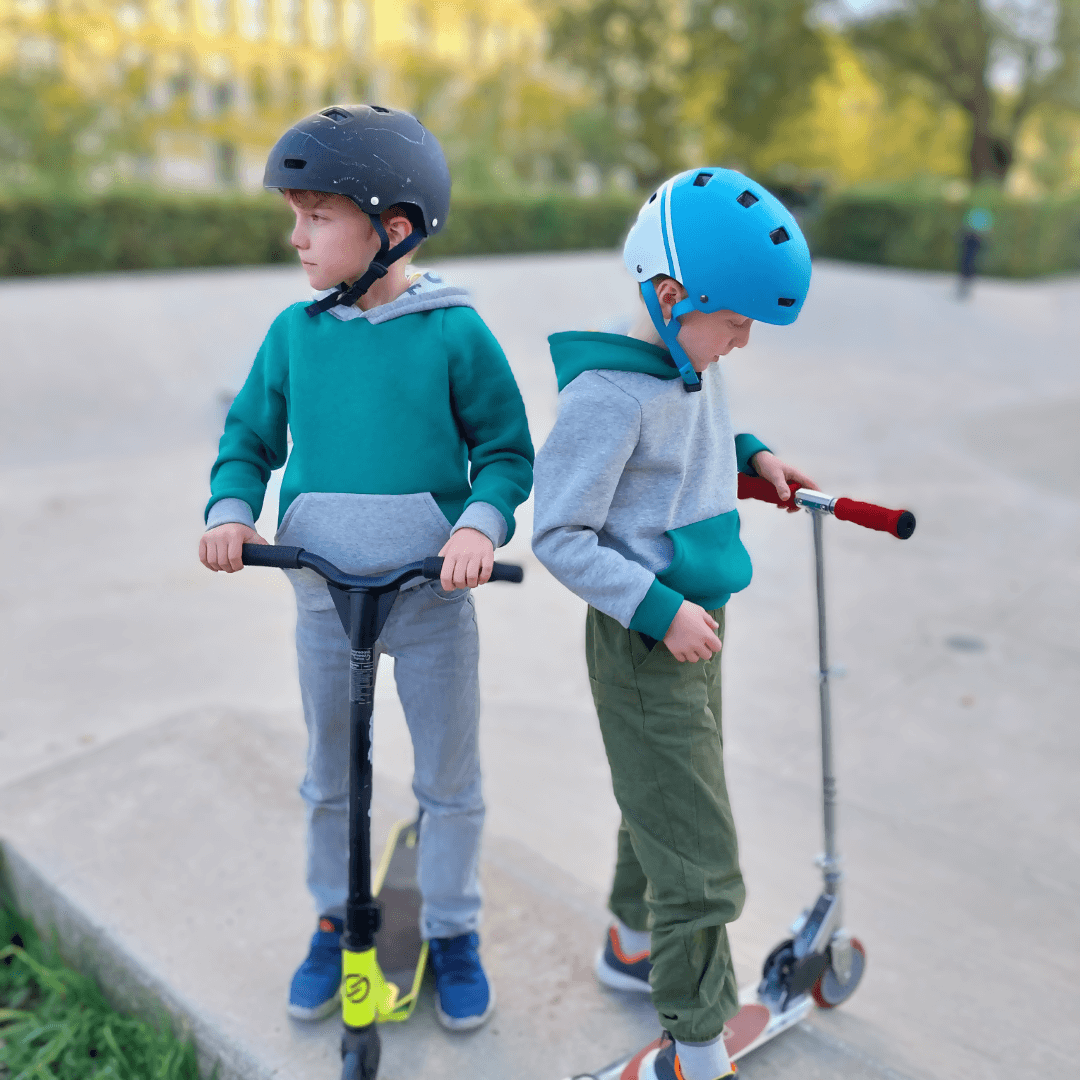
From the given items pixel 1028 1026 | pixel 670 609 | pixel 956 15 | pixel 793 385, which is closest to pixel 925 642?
pixel 1028 1026

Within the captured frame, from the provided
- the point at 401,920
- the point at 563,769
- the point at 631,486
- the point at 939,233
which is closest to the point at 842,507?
the point at 631,486

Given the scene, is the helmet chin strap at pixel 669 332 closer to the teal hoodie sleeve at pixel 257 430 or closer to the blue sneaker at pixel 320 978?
the teal hoodie sleeve at pixel 257 430

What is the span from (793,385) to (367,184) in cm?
970

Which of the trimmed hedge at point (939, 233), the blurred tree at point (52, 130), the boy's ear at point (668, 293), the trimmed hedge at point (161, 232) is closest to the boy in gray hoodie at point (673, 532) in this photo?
the boy's ear at point (668, 293)

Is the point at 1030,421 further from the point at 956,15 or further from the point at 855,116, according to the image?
the point at 855,116

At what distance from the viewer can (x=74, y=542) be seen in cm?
609

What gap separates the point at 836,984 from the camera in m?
2.47

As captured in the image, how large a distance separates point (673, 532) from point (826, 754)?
2.19 feet

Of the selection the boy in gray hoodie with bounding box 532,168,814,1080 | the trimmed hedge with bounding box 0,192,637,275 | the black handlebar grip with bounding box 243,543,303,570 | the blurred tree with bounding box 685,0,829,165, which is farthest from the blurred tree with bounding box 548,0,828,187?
the black handlebar grip with bounding box 243,543,303,570

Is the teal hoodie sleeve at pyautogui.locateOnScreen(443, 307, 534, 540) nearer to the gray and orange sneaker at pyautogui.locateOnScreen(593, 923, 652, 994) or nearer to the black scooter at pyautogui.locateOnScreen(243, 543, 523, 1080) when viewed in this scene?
the black scooter at pyautogui.locateOnScreen(243, 543, 523, 1080)

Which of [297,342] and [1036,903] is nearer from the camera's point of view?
[297,342]

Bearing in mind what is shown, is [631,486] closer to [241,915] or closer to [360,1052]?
[360,1052]

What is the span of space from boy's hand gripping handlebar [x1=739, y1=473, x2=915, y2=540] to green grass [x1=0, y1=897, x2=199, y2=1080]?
1662 millimetres

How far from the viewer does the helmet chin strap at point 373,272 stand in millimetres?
1977
